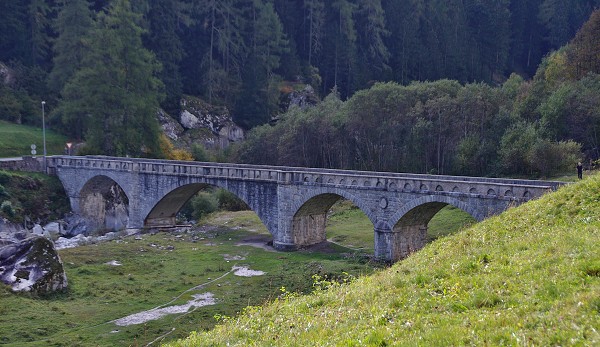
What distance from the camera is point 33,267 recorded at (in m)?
30.7

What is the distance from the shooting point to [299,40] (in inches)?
4188

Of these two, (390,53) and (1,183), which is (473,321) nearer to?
(1,183)

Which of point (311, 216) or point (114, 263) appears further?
point (311, 216)

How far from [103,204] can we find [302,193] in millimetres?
30236

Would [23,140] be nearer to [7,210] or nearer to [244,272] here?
[7,210]

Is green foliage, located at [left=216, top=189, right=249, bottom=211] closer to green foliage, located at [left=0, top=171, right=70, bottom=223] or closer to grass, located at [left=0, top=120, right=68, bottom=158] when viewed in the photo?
green foliage, located at [left=0, top=171, right=70, bottom=223]

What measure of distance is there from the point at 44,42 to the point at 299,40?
42141mm

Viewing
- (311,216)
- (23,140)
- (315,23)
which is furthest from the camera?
(315,23)

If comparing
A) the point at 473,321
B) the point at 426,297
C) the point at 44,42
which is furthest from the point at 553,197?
the point at 44,42

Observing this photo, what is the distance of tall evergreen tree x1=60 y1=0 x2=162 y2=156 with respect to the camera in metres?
69.3


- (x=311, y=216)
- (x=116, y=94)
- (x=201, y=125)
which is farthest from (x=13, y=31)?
(x=311, y=216)

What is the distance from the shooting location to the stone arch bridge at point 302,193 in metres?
34.3

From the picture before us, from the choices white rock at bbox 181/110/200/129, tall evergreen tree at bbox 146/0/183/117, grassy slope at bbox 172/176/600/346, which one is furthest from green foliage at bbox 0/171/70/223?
grassy slope at bbox 172/176/600/346

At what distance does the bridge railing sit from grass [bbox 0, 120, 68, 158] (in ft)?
51.9
